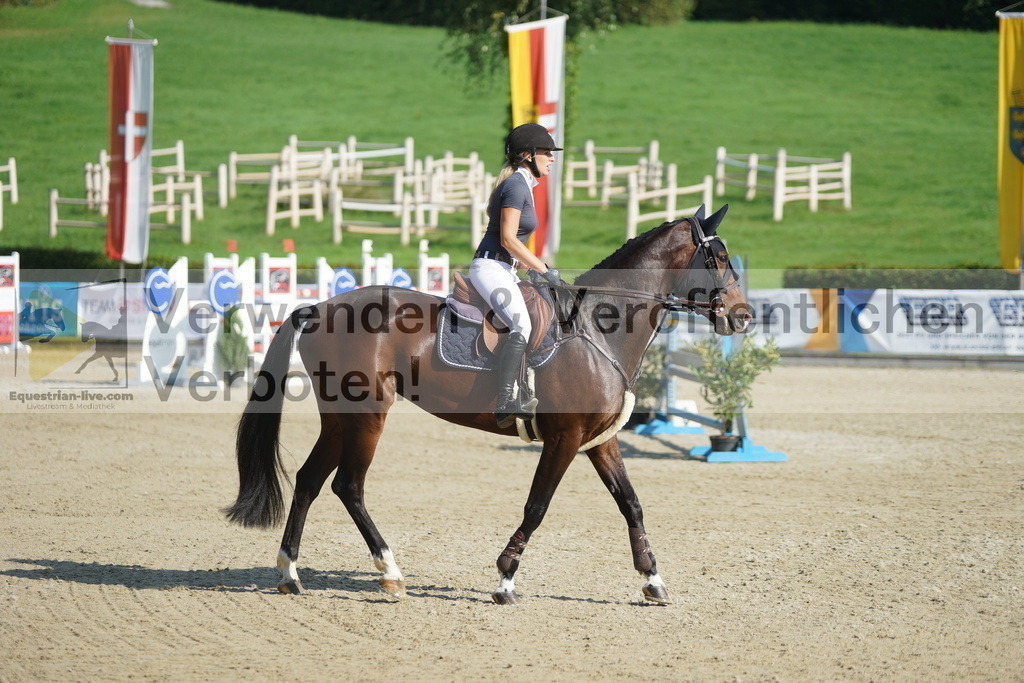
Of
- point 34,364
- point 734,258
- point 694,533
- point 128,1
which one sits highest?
point 128,1

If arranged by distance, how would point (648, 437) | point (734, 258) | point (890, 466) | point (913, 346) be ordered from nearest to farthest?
point (734, 258) → point (890, 466) → point (648, 437) → point (913, 346)

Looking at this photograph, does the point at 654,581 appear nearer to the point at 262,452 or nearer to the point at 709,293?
the point at 709,293

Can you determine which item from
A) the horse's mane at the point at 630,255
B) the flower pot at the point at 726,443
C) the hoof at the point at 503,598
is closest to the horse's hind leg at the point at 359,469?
the hoof at the point at 503,598

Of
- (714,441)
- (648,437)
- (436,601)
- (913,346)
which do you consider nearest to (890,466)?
(714,441)

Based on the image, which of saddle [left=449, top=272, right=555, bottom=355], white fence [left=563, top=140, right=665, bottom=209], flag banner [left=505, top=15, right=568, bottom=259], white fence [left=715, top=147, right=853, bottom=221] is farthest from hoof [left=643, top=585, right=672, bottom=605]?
white fence [left=715, top=147, right=853, bottom=221]

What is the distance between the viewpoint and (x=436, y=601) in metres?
5.96

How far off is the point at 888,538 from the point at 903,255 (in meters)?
21.2

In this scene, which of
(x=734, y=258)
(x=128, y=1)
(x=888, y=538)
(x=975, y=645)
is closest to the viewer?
(x=975, y=645)

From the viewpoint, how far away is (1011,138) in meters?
16.0

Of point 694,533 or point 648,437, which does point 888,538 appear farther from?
point 648,437

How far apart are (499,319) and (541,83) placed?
938 cm

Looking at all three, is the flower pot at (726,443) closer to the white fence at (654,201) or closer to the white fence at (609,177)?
the white fence at (654,201)

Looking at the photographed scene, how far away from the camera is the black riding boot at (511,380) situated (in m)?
5.94

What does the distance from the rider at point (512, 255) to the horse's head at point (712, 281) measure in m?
0.86
